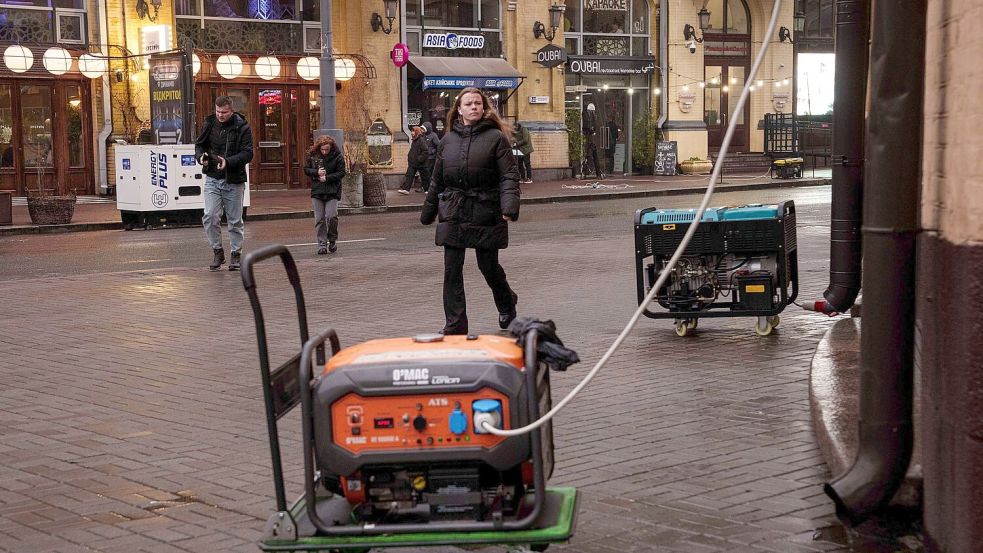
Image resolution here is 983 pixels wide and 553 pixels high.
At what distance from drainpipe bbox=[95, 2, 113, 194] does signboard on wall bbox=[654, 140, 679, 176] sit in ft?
51.5

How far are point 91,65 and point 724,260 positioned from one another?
21.2 m

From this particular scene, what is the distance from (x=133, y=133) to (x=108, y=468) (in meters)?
23.2

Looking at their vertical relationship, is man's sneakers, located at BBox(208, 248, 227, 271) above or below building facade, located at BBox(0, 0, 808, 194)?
below

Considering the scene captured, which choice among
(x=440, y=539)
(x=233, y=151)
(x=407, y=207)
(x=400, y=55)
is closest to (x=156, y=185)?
(x=407, y=207)

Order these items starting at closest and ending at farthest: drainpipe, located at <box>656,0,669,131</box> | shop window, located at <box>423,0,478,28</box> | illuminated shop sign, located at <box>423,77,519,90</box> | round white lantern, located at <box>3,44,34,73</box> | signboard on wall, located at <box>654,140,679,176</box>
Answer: round white lantern, located at <box>3,44,34,73</box>, illuminated shop sign, located at <box>423,77,519,90</box>, shop window, located at <box>423,0,478,28</box>, signboard on wall, located at <box>654,140,679,176</box>, drainpipe, located at <box>656,0,669,131</box>

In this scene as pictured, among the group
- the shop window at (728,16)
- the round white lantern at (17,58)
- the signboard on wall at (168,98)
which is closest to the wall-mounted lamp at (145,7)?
the round white lantern at (17,58)

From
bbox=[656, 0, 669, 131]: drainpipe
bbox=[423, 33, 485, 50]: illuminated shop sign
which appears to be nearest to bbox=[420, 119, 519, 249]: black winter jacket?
bbox=[423, 33, 485, 50]: illuminated shop sign

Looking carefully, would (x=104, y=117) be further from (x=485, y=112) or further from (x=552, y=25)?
(x=485, y=112)

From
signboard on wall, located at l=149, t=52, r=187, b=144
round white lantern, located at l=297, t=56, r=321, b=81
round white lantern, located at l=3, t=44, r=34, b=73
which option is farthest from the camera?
round white lantern, located at l=297, t=56, r=321, b=81

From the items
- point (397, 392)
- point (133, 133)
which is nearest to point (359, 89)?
point (133, 133)

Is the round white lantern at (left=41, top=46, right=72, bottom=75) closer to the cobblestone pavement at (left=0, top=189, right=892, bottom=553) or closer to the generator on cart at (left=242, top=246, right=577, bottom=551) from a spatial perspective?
the cobblestone pavement at (left=0, top=189, right=892, bottom=553)

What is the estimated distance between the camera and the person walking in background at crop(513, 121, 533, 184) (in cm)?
3288

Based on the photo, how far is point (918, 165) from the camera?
4859mm

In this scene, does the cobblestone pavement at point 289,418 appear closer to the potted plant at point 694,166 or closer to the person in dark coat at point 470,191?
the person in dark coat at point 470,191
